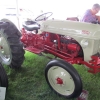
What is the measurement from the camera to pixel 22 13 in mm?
6211

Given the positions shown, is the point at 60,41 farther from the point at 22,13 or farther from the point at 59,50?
the point at 22,13

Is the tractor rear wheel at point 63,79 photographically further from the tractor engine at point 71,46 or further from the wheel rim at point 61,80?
the tractor engine at point 71,46

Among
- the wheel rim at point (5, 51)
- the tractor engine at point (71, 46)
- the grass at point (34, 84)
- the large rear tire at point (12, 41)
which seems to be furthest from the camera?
the wheel rim at point (5, 51)

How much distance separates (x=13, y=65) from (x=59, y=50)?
2.68ft

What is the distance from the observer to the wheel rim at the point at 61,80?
1.86 m

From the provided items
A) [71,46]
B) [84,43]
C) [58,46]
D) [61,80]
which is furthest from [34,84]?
[84,43]

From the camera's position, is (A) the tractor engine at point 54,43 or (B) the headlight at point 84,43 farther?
(A) the tractor engine at point 54,43

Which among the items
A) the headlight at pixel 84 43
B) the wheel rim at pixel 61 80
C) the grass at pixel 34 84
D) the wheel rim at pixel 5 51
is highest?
the headlight at pixel 84 43

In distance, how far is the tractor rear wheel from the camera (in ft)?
5.74

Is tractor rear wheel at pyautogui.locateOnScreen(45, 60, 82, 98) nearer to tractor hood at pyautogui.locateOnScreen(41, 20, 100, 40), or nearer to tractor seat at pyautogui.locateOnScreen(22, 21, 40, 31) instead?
tractor hood at pyautogui.locateOnScreen(41, 20, 100, 40)

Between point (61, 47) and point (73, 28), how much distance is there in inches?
16.4

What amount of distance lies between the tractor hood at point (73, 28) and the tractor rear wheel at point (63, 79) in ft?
1.62

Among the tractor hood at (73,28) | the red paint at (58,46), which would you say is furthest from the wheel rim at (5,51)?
the tractor hood at (73,28)

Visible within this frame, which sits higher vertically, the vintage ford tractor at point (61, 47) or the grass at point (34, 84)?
the vintage ford tractor at point (61, 47)
